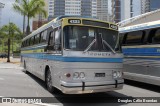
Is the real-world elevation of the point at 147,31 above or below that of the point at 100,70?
above

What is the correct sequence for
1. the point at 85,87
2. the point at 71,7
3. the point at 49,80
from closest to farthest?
1. the point at 85,87
2. the point at 49,80
3. the point at 71,7

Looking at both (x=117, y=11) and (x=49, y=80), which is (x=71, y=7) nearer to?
(x=117, y=11)

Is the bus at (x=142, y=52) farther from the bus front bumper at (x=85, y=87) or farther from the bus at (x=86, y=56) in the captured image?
the bus front bumper at (x=85, y=87)

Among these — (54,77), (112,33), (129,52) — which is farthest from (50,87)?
(129,52)

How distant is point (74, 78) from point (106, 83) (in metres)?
1.09

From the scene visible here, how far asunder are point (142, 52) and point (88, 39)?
368 centimetres

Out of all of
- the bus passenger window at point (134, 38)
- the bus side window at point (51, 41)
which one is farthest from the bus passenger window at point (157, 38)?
the bus side window at point (51, 41)

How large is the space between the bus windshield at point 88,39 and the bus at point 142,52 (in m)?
2.35

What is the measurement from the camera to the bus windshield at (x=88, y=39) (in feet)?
31.0

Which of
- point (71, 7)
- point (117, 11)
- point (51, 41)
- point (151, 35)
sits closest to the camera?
point (51, 41)

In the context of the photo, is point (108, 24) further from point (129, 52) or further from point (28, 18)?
point (28, 18)

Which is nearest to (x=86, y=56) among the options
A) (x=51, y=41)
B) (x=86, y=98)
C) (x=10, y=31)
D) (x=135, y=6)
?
(x=86, y=98)

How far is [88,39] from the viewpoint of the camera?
9.66 m

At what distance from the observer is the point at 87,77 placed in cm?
932
